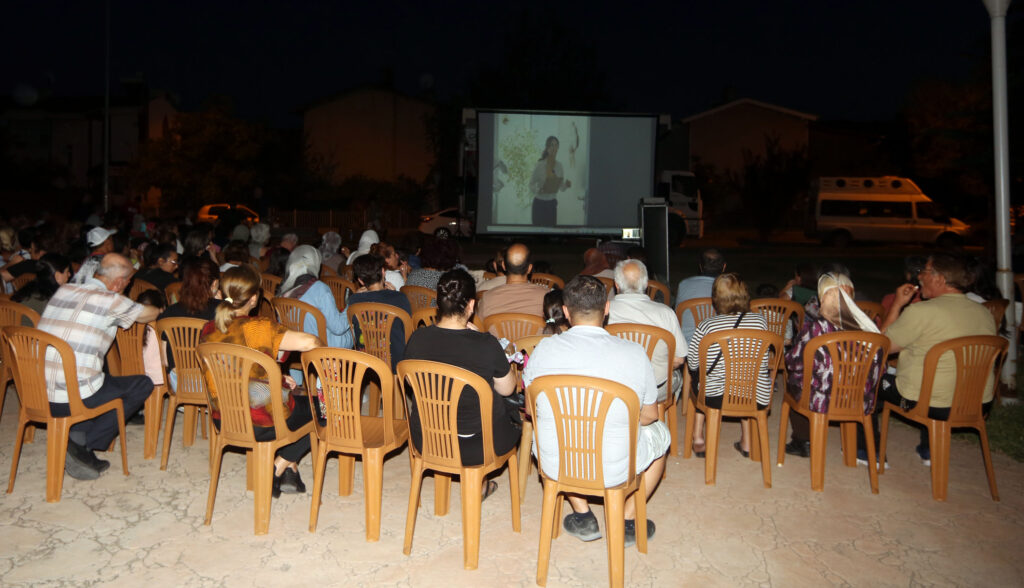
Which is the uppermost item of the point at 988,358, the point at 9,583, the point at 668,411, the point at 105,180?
the point at 105,180

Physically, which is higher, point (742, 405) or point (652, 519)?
point (742, 405)

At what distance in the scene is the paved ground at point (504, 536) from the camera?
334cm

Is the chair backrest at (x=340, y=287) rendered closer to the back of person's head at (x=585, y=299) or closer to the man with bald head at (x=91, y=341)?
the man with bald head at (x=91, y=341)

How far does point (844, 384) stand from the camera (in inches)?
165

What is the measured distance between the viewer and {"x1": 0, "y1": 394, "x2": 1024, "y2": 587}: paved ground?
3.34 meters

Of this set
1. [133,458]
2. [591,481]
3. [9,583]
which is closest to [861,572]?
[591,481]

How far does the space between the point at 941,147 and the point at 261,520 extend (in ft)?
87.2

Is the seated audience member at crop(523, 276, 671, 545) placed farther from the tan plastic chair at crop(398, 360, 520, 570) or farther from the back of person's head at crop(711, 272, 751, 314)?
the back of person's head at crop(711, 272, 751, 314)

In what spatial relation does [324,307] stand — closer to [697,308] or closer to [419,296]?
[419,296]

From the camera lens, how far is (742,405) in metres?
4.40

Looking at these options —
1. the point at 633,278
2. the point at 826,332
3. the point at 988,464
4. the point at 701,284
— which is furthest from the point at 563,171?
the point at 988,464

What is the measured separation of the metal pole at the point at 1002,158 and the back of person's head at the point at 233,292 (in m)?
5.50

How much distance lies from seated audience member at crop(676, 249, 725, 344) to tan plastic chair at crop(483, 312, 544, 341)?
1.46 metres

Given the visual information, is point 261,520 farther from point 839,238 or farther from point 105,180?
point 839,238
